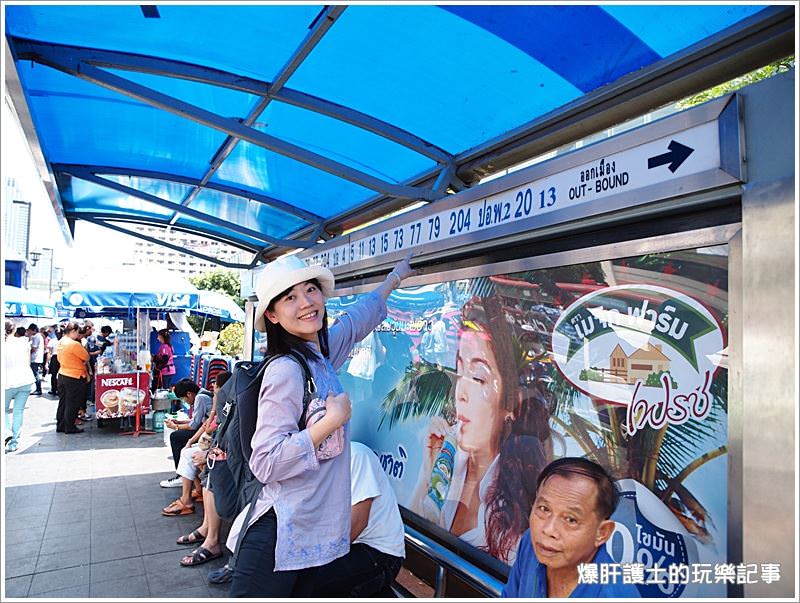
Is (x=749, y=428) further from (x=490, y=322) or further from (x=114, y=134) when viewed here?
(x=114, y=134)

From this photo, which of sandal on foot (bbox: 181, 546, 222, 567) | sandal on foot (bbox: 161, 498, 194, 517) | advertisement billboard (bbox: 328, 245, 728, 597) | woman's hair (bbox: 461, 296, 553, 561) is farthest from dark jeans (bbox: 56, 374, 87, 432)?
woman's hair (bbox: 461, 296, 553, 561)

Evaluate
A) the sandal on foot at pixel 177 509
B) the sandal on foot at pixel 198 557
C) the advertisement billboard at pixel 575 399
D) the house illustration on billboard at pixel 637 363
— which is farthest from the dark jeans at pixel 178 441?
the house illustration on billboard at pixel 637 363

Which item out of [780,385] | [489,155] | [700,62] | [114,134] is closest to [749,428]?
[780,385]

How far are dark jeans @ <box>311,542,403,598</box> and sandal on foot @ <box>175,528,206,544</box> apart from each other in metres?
2.55

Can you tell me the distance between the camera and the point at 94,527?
A: 16.8 ft

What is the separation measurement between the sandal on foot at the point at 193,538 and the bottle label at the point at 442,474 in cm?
243

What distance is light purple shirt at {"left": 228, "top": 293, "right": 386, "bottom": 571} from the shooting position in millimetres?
1948

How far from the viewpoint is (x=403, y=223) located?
3.76 meters

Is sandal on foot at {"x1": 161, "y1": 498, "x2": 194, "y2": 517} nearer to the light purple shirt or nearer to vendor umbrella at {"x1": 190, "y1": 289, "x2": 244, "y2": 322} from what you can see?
the light purple shirt

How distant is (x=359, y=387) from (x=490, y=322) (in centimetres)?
182

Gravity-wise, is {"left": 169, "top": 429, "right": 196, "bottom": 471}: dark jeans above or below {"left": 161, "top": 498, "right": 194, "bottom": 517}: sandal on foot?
above

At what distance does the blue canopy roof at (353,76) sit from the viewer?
234 centimetres

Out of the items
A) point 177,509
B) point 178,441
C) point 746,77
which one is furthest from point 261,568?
point 746,77

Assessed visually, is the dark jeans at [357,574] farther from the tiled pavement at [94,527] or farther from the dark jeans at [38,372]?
the dark jeans at [38,372]
